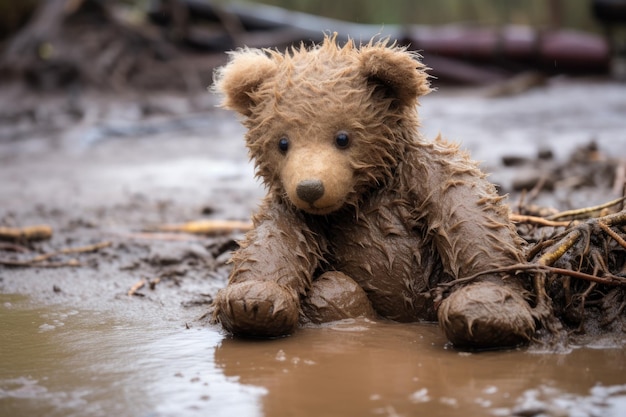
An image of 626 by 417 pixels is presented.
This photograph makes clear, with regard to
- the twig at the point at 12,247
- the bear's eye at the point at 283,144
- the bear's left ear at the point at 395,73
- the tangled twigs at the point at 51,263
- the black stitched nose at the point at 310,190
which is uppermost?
the bear's left ear at the point at 395,73

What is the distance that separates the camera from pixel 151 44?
17188 mm

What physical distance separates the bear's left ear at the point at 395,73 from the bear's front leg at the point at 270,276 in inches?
28.9

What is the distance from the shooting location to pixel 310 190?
3.49 metres

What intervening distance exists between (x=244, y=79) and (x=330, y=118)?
0.52 metres

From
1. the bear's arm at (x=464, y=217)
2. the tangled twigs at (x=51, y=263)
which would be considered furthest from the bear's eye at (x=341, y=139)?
the tangled twigs at (x=51, y=263)

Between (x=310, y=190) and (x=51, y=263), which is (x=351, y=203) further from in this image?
(x=51, y=263)

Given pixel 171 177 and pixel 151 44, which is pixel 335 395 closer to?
pixel 171 177

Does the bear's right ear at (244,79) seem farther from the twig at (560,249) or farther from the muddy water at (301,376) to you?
the twig at (560,249)

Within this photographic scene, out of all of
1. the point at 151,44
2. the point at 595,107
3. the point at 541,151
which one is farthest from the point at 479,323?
the point at 151,44

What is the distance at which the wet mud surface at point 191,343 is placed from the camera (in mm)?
2742

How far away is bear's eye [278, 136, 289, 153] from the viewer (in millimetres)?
3736

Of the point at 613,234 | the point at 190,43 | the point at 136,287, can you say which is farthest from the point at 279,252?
the point at 190,43

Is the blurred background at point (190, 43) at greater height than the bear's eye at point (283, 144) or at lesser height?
greater

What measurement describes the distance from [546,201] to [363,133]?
3.15 meters
